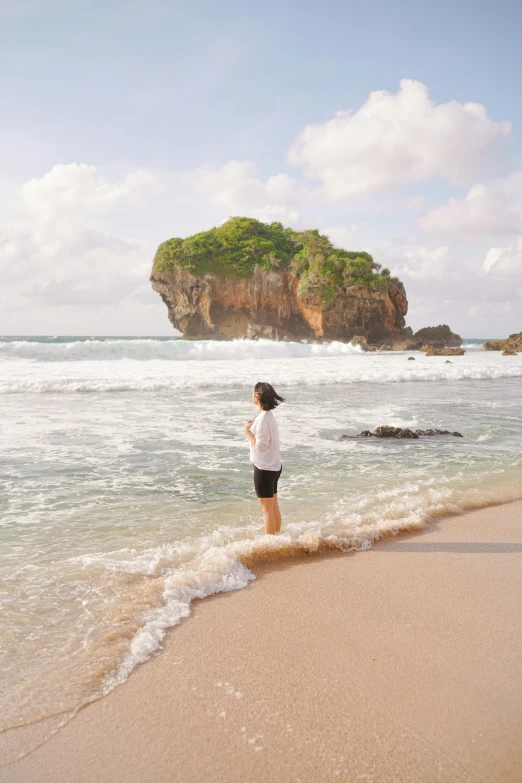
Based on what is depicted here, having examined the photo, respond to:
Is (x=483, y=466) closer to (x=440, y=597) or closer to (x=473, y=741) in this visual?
(x=440, y=597)

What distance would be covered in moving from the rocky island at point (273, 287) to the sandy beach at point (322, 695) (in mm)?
44196

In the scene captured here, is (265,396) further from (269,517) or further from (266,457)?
(269,517)

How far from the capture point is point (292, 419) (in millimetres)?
11812

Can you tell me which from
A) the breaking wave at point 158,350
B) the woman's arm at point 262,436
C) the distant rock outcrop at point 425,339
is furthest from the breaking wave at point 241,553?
the distant rock outcrop at point 425,339

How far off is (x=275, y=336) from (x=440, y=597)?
4596 cm

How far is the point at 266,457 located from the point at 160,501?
167 centimetres

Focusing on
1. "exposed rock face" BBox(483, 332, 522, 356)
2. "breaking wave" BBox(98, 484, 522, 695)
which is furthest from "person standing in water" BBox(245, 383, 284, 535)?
"exposed rock face" BBox(483, 332, 522, 356)

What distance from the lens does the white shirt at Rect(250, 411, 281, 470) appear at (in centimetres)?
498

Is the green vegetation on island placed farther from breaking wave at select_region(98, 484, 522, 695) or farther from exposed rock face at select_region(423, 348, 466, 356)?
breaking wave at select_region(98, 484, 522, 695)

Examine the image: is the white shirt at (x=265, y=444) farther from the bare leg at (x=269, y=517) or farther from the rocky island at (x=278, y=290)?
the rocky island at (x=278, y=290)

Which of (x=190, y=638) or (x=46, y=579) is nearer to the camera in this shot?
(x=190, y=638)

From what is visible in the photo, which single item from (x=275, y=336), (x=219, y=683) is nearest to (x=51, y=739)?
(x=219, y=683)

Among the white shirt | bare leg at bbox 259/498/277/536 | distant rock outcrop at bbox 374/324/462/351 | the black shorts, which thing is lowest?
bare leg at bbox 259/498/277/536

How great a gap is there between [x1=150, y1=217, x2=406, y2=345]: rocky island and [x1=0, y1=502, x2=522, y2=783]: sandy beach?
1740 inches
